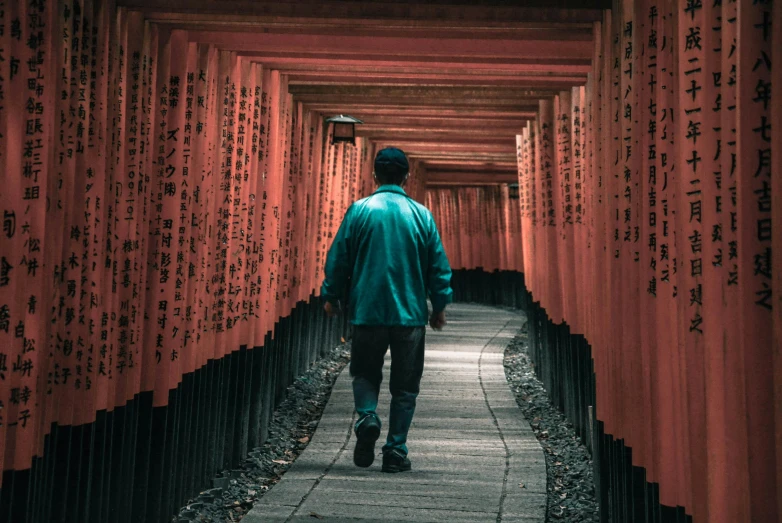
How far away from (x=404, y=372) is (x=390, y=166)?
1.37m

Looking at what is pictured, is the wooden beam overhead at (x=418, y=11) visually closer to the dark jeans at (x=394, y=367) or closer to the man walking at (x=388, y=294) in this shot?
the man walking at (x=388, y=294)

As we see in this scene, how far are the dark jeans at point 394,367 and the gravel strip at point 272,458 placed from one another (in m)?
0.94

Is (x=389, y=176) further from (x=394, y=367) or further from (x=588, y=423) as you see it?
(x=588, y=423)

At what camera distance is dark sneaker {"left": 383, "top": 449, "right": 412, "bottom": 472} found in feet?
18.9

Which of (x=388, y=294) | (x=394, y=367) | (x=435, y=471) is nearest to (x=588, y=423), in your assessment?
(x=435, y=471)

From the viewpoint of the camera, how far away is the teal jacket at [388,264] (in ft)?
18.4

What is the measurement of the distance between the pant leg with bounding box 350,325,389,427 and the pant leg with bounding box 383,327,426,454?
0.09 metres

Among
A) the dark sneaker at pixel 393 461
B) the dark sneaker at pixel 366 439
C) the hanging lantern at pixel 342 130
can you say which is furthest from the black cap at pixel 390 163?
the hanging lantern at pixel 342 130

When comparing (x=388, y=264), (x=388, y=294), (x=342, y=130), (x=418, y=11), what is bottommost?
(x=388, y=294)

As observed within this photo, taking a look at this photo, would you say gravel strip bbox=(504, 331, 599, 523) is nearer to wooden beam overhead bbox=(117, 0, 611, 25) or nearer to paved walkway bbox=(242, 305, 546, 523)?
paved walkway bbox=(242, 305, 546, 523)

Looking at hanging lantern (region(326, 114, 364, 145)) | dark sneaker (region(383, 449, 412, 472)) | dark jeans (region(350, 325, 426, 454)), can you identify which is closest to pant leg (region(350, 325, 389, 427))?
dark jeans (region(350, 325, 426, 454))

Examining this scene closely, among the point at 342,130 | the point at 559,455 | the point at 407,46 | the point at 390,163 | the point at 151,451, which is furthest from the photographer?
the point at 342,130

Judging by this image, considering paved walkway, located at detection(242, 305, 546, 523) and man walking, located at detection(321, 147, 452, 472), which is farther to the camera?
man walking, located at detection(321, 147, 452, 472)

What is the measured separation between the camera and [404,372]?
5.64 meters
